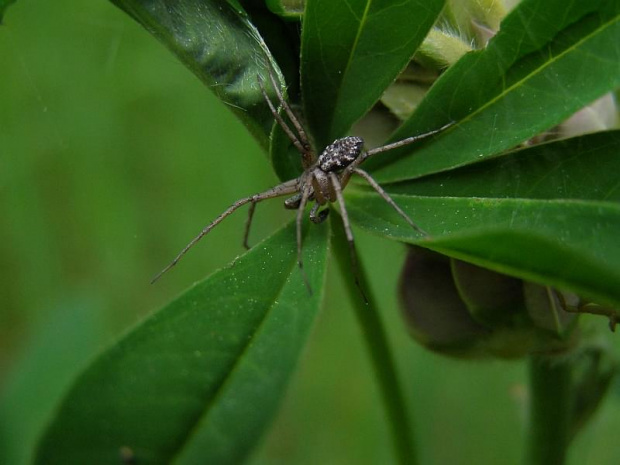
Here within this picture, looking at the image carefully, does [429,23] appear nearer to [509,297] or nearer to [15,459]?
[509,297]

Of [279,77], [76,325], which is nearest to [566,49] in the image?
[279,77]

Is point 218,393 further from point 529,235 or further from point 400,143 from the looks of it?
point 400,143

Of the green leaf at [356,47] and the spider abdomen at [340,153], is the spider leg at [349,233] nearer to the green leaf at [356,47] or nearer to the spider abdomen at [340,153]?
the spider abdomen at [340,153]

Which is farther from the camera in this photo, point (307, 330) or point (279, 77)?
point (279, 77)

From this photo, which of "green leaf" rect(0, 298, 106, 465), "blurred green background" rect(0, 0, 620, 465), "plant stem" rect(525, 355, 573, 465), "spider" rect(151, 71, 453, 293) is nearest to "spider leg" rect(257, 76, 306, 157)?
"spider" rect(151, 71, 453, 293)

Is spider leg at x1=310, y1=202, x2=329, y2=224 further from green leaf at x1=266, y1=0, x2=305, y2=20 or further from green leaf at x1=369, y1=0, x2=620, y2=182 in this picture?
green leaf at x1=266, y1=0, x2=305, y2=20
